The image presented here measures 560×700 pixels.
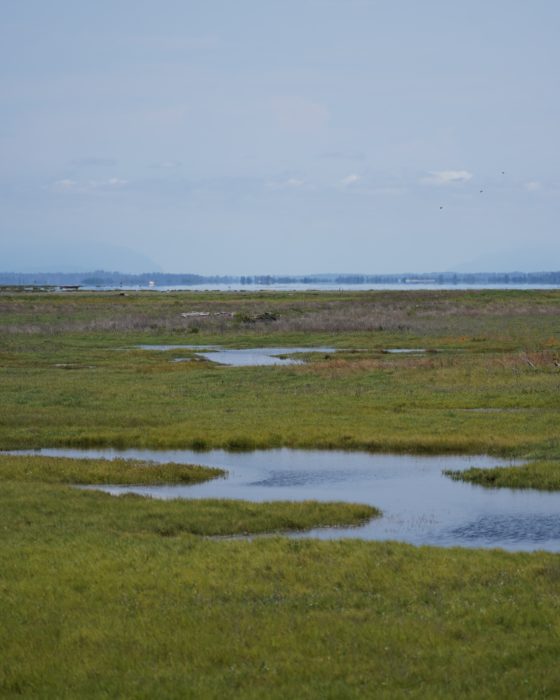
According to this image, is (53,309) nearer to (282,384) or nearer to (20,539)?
(282,384)

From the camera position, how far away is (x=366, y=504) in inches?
1035

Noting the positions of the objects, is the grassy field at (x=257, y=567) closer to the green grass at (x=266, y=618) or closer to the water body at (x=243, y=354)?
the green grass at (x=266, y=618)

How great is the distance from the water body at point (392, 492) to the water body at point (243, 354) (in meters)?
25.8

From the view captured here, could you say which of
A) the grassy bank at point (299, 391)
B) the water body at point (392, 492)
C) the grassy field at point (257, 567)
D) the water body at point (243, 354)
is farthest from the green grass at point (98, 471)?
the water body at point (243, 354)

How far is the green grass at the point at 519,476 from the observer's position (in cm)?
2800

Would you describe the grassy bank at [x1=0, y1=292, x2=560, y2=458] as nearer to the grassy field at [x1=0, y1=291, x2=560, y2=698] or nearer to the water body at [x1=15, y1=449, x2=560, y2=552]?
the grassy field at [x1=0, y1=291, x2=560, y2=698]

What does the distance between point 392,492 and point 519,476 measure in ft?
11.9

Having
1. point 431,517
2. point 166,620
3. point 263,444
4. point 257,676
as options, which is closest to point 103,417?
point 263,444

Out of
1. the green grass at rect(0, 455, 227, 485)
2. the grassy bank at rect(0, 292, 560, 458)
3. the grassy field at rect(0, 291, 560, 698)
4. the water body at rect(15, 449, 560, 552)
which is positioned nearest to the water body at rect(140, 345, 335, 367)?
the grassy bank at rect(0, 292, 560, 458)

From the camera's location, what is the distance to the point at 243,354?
7044cm

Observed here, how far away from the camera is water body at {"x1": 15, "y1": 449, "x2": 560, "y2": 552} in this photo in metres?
23.0

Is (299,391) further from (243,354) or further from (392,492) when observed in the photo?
(243,354)

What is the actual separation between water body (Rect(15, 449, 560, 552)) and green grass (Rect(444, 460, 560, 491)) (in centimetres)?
42

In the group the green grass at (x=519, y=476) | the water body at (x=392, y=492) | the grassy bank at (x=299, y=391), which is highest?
the grassy bank at (x=299, y=391)
